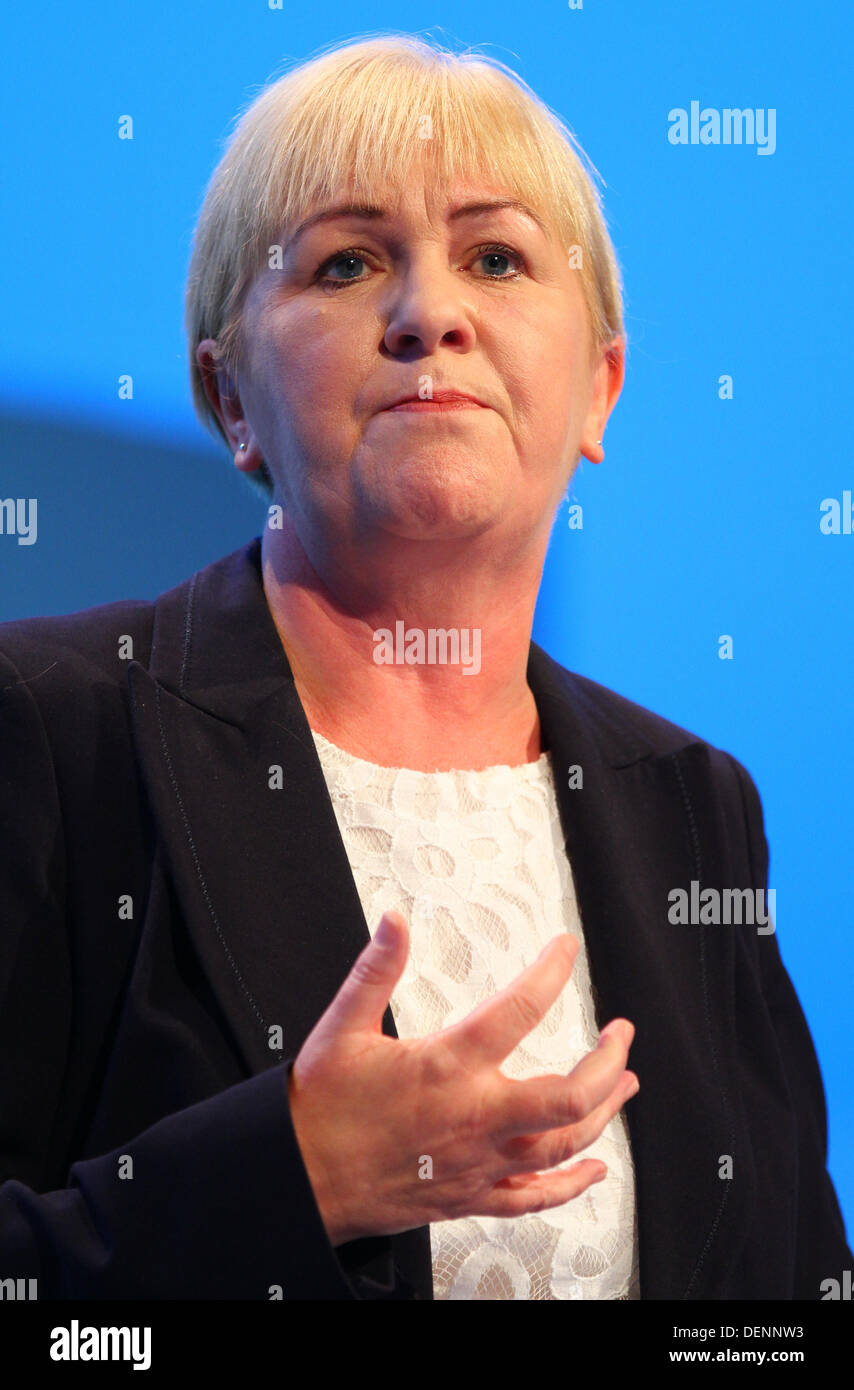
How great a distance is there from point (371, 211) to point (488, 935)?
Answer: 0.60 m

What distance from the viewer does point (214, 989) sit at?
0.97 meters

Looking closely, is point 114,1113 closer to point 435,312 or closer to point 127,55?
point 435,312

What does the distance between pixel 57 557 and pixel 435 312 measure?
2.16ft

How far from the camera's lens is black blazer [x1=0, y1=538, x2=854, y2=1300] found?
846 millimetres

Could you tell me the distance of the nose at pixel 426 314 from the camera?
1082 mm

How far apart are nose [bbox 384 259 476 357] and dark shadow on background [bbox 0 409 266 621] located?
51cm

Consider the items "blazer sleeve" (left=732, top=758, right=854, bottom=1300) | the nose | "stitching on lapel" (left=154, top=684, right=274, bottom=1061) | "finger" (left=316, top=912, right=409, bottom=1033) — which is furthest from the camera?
"blazer sleeve" (left=732, top=758, right=854, bottom=1300)

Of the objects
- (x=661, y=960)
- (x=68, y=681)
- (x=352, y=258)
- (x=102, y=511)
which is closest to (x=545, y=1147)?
(x=661, y=960)

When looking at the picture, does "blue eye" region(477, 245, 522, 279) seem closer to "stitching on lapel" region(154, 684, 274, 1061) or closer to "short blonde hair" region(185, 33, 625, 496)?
"short blonde hair" region(185, 33, 625, 496)

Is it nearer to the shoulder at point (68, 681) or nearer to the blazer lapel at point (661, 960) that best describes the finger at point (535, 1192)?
the blazer lapel at point (661, 960)

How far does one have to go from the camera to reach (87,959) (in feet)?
3.33

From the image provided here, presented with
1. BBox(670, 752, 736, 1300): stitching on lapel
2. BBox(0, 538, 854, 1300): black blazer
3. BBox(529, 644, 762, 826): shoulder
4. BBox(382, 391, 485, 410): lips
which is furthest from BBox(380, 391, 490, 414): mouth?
BBox(670, 752, 736, 1300): stitching on lapel

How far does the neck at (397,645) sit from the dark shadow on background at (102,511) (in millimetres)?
392

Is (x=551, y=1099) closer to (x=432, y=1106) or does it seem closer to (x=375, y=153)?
(x=432, y=1106)
